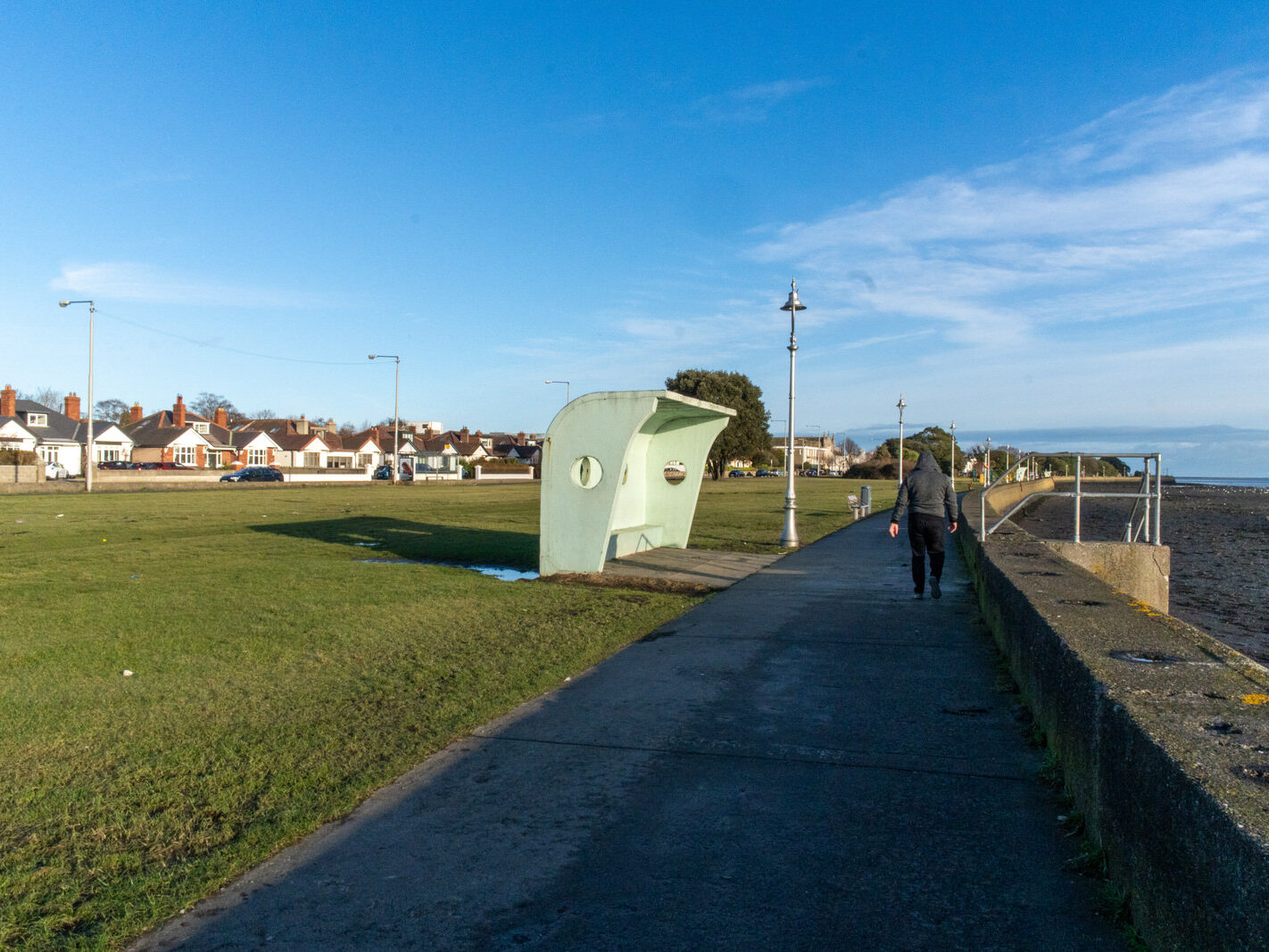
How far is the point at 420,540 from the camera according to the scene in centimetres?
1817

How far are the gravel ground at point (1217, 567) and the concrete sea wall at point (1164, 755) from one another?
670 cm

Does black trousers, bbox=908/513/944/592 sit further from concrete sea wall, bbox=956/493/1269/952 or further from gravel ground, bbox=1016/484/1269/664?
concrete sea wall, bbox=956/493/1269/952

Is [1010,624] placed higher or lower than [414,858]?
higher

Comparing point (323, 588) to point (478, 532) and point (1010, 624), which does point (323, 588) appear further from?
point (478, 532)

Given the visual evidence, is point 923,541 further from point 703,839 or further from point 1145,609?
point 703,839

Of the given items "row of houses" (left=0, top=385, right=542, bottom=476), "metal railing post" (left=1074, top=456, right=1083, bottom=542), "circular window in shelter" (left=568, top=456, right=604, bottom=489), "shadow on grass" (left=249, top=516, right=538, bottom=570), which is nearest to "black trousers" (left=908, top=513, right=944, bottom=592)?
"metal railing post" (left=1074, top=456, right=1083, bottom=542)

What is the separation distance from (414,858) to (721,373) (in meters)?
70.4

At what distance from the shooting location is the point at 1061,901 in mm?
3266

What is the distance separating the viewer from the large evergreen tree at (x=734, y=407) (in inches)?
2790

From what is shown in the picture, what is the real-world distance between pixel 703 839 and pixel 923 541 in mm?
7328

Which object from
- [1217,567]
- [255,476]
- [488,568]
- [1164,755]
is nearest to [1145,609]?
[1164,755]

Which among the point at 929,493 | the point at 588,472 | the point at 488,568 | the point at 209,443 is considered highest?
the point at 209,443

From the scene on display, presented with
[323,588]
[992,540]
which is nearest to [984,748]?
[992,540]

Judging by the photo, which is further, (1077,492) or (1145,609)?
(1077,492)
